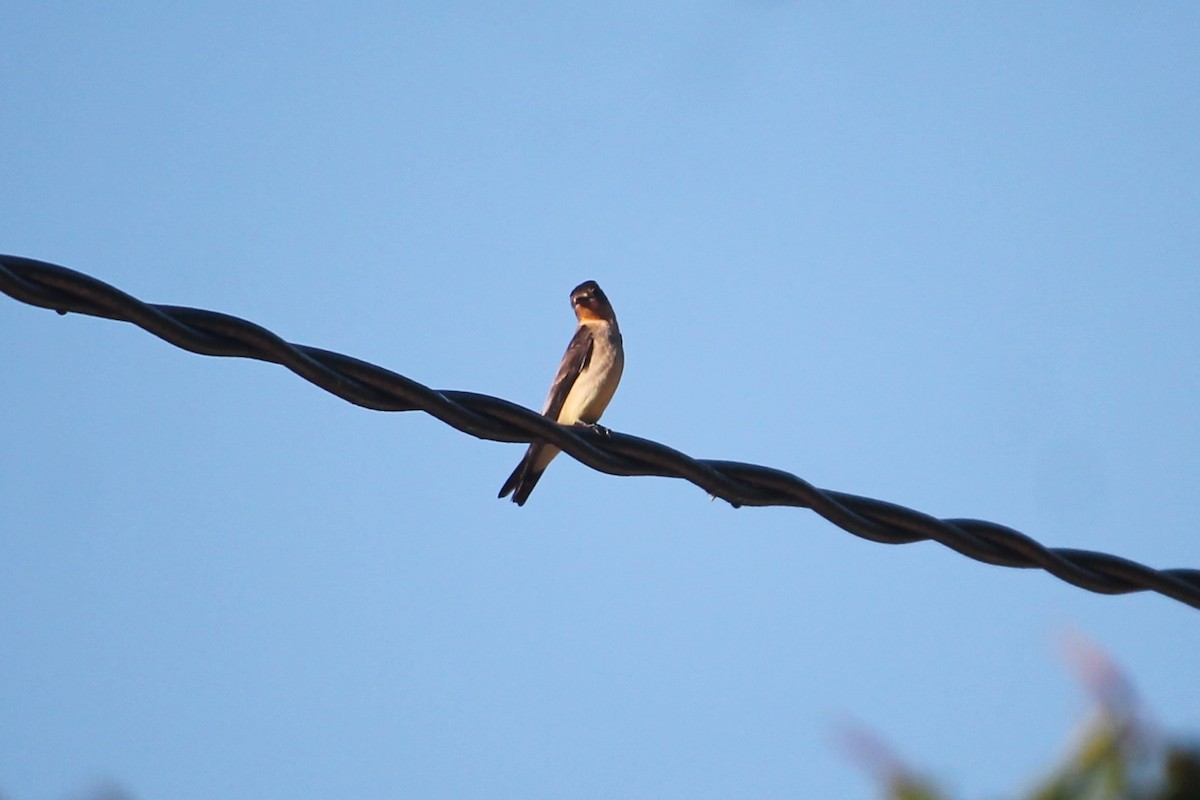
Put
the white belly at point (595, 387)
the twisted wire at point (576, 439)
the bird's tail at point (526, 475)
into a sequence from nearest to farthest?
the twisted wire at point (576, 439) < the bird's tail at point (526, 475) < the white belly at point (595, 387)

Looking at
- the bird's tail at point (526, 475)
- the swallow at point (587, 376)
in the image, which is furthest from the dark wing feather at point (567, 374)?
the bird's tail at point (526, 475)

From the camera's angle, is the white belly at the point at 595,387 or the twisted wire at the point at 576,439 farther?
the white belly at the point at 595,387

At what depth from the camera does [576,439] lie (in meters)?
5.87

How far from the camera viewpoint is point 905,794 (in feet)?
16.3

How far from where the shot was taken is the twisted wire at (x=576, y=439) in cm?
517

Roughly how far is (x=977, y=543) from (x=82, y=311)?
2740 mm

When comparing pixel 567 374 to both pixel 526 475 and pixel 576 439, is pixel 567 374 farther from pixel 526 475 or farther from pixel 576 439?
pixel 576 439

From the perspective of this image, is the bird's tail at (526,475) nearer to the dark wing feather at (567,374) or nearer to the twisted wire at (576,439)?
the dark wing feather at (567,374)

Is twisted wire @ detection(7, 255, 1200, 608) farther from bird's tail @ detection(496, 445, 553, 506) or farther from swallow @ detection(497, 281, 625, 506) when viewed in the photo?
swallow @ detection(497, 281, 625, 506)

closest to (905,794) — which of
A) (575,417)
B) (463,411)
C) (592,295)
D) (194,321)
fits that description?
(463,411)

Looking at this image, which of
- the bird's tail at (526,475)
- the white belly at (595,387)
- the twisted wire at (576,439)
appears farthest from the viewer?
the white belly at (595,387)

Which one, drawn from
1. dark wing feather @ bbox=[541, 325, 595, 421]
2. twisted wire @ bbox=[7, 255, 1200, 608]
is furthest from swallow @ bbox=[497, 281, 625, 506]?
twisted wire @ bbox=[7, 255, 1200, 608]

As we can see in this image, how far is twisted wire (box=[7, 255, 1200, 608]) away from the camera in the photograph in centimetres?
517

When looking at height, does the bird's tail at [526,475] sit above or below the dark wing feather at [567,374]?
below
